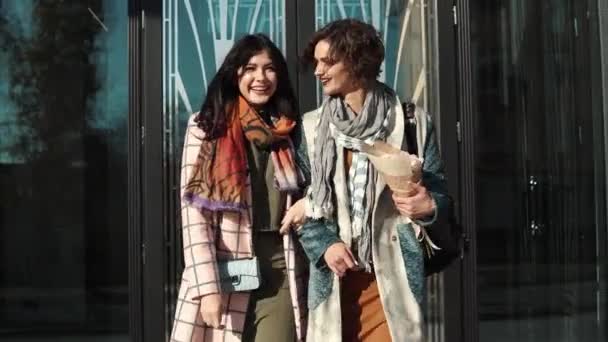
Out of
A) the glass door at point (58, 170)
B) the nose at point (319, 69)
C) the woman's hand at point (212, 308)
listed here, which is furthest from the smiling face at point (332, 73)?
the glass door at point (58, 170)

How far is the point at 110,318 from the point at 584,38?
2.98 m

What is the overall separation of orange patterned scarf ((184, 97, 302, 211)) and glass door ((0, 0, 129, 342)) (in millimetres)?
2291

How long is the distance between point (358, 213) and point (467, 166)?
235cm

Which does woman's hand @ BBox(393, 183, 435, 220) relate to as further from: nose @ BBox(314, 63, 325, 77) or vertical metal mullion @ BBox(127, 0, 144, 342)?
vertical metal mullion @ BBox(127, 0, 144, 342)

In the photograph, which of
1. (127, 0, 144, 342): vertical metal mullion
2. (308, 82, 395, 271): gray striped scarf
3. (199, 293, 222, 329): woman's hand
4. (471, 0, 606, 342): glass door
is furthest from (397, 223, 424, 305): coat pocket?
(471, 0, 606, 342): glass door

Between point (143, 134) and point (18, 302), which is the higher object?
point (143, 134)

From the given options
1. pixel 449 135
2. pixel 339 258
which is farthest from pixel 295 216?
pixel 449 135

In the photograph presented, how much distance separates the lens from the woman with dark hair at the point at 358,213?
3.09m

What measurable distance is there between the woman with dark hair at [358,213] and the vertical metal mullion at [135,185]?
2.26 metres

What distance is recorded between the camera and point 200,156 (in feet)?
11.0

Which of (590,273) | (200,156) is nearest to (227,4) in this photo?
(200,156)

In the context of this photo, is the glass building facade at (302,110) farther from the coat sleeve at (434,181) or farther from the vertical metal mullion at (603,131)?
the coat sleeve at (434,181)

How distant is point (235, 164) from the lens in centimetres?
331

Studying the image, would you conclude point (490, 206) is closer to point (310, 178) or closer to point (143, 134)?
point (143, 134)
